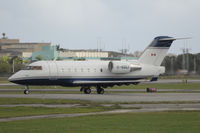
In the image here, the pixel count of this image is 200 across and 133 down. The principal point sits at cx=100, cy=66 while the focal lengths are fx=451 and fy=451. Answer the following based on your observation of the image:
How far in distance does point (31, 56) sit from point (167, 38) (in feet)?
426

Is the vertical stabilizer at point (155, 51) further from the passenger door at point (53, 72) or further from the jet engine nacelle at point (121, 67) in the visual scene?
the passenger door at point (53, 72)

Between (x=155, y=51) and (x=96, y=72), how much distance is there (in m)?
7.34

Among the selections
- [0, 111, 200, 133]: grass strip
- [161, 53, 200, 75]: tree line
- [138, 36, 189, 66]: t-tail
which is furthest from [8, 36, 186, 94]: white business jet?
[161, 53, 200, 75]: tree line

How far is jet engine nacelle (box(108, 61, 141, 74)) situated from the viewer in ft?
167

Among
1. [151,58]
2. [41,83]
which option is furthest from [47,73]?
[151,58]

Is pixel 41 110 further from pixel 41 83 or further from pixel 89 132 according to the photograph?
pixel 41 83

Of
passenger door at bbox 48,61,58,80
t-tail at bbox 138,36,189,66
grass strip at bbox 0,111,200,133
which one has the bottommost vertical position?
grass strip at bbox 0,111,200,133

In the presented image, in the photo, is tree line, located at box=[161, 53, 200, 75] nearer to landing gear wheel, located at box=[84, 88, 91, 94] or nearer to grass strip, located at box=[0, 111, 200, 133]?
landing gear wheel, located at box=[84, 88, 91, 94]

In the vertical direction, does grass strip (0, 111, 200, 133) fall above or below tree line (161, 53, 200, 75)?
below

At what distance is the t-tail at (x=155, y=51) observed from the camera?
52.2m

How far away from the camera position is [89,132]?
63.7 ft

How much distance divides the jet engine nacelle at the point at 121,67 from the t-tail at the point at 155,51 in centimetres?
153

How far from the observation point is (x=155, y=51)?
171 feet

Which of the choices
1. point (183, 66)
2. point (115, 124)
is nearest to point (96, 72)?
point (115, 124)
